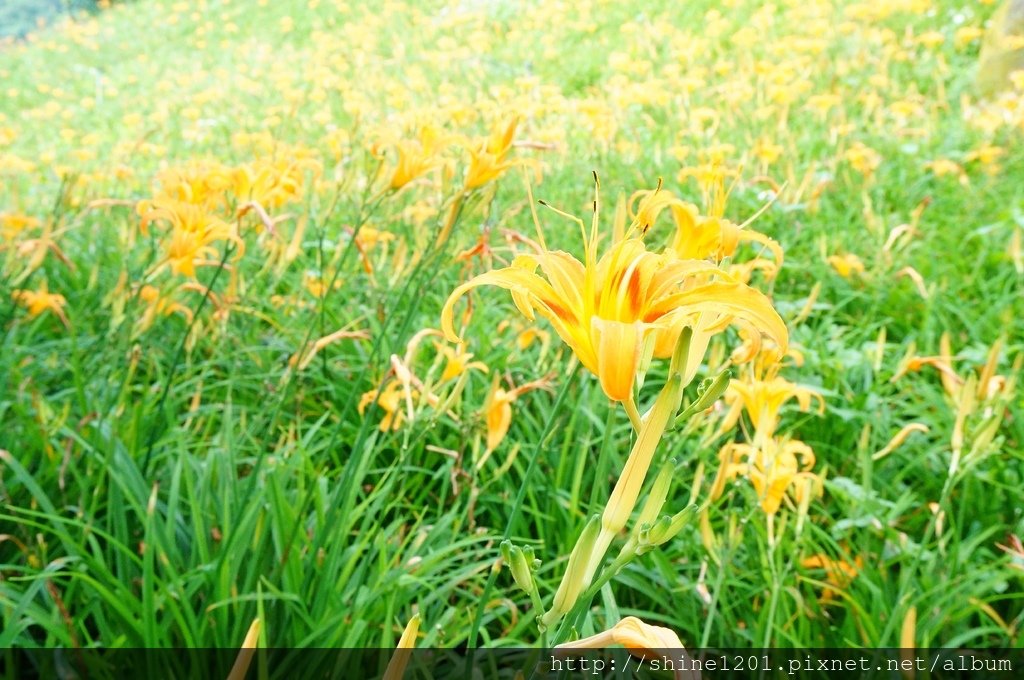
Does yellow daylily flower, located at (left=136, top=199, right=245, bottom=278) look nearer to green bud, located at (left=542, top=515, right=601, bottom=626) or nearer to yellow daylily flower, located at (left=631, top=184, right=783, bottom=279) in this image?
yellow daylily flower, located at (left=631, top=184, right=783, bottom=279)

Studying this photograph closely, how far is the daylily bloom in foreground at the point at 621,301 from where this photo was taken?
0.58 metres

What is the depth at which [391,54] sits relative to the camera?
307 inches

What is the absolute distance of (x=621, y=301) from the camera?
644 mm

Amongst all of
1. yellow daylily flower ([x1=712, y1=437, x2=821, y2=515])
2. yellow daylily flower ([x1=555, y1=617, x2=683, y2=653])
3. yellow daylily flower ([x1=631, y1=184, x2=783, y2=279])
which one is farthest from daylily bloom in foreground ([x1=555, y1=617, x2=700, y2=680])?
yellow daylily flower ([x1=712, y1=437, x2=821, y2=515])

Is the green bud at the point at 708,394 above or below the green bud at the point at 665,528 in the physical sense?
above

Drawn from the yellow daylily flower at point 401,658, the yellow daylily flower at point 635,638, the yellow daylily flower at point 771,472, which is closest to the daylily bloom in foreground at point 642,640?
the yellow daylily flower at point 635,638

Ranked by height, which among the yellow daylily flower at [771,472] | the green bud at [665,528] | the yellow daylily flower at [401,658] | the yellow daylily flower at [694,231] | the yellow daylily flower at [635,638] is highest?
the yellow daylily flower at [694,231]

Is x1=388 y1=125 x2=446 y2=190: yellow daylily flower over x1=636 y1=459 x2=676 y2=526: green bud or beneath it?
over

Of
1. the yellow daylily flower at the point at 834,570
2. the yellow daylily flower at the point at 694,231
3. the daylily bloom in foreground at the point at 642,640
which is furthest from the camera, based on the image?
the yellow daylily flower at the point at 834,570

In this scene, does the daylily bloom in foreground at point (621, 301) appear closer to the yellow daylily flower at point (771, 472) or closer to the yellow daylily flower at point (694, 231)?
the yellow daylily flower at point (694, 231)

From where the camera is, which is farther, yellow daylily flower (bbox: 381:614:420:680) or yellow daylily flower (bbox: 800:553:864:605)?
yellow daylily flower (bbox: 800:553:864:605)

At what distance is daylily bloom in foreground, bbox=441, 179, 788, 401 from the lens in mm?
582

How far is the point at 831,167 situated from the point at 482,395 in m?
2.14

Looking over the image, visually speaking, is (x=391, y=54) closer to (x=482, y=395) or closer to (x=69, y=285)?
(x=69, y=285)
